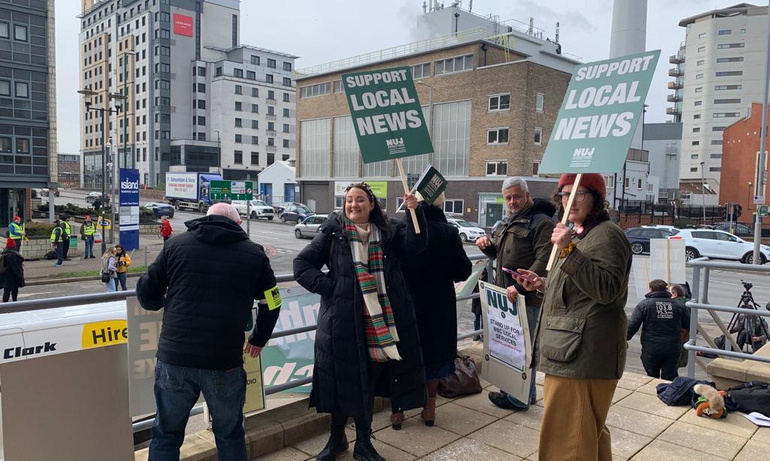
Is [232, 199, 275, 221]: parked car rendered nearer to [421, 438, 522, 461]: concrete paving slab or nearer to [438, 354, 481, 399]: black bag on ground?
[438, 354, 481, 399]: black bag on ground

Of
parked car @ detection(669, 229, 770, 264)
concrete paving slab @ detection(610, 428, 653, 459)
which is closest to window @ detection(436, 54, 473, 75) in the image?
parked car @ detection(669, 229, 770, 264)

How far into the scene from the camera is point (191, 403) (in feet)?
10.1

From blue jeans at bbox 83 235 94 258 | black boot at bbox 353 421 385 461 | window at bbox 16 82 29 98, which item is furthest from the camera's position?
window at bbox 16 82 29 98

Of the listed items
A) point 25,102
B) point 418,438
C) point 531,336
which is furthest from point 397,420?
point 25,102

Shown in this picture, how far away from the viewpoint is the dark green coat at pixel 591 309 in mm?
2822

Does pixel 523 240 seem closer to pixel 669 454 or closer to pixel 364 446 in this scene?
pixel 669 454

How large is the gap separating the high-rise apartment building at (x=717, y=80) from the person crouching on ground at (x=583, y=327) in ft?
292

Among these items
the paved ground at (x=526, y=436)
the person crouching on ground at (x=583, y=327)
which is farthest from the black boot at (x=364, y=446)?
the person crouching on ground at (x=583, y=327)

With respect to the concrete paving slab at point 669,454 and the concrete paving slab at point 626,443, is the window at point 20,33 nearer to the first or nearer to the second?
the concrete paving slab at point 626,443

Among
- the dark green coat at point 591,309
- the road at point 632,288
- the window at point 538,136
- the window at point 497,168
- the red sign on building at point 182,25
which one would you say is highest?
the red sign on building at point 182,25

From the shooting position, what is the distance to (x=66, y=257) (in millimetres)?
25562

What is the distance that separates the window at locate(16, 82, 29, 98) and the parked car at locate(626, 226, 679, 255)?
123 feet

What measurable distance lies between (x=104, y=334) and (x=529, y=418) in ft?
10.7

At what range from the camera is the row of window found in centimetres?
4388
